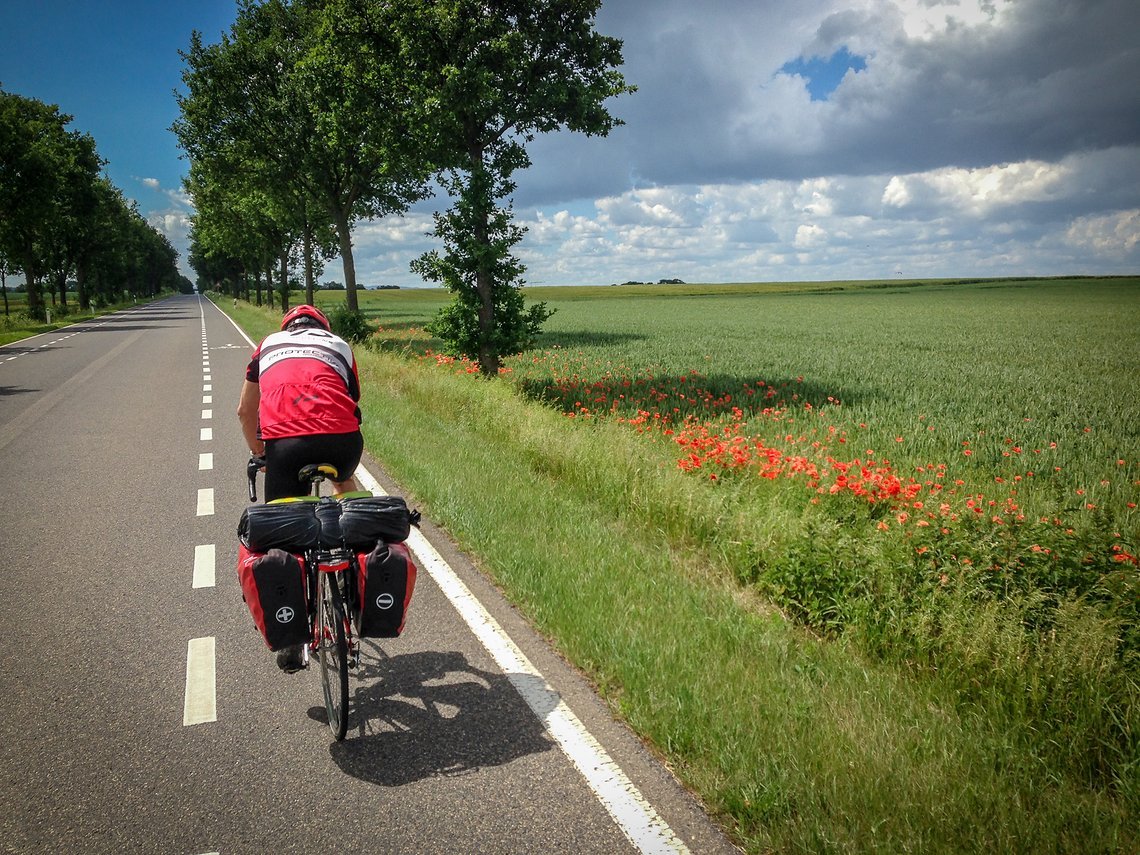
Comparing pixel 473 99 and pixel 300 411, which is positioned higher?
pixel 473 99

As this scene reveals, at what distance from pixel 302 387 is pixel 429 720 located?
6.05ft

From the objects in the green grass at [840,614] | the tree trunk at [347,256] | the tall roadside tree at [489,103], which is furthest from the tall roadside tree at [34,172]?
the green grass at [840,614]

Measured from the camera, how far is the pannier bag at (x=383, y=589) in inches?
127

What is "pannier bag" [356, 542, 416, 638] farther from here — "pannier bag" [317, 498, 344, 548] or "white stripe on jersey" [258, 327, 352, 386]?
"white stripe on jersey" [258, 327, 352, 386]

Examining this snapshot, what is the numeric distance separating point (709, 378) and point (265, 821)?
47.8ft

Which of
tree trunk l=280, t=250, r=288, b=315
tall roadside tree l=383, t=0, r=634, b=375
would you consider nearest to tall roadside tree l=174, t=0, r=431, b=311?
tall roadside tree l=383, t=0, r=634, b=375

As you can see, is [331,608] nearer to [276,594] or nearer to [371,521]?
[276,594]

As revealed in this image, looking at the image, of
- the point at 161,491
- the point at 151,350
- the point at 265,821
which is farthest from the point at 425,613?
the point at 151,350

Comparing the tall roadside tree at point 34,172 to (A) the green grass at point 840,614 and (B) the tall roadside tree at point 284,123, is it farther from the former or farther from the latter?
(A) the green grass at point 840,614

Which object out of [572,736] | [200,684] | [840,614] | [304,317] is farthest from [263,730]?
[840,614]

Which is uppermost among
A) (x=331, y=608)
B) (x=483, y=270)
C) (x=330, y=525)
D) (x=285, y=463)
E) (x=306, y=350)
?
(x=483, y=270)

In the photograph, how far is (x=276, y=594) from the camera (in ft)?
10.3

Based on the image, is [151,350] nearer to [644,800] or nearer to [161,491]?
[161,491]

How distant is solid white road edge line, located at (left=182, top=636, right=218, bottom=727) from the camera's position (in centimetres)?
365
